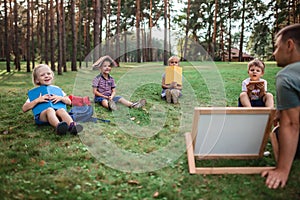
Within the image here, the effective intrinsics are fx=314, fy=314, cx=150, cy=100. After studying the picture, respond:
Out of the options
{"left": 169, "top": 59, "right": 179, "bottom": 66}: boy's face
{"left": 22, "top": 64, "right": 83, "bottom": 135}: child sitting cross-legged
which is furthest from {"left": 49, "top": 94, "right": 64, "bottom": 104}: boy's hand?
{"left": 169, "top": 59, "right": 179, "bottom": 66}: boy's face

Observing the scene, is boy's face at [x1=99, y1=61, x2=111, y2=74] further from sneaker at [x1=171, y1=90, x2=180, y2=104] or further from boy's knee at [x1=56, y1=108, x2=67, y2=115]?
boy's knee at [x1=56, y1=108, x2=67, y2=115]

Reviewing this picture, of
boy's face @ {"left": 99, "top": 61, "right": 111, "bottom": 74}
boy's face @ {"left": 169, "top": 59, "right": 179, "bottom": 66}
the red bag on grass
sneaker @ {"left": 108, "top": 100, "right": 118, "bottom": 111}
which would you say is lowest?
sneaker @ {"left": 108, "top": 100, "right": 118, "bottom": 111}

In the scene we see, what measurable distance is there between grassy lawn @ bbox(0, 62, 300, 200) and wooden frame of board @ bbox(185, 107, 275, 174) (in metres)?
0.09

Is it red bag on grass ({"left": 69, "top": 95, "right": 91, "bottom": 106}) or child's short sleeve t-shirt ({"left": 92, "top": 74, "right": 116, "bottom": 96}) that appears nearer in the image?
red bag on grass ({"left": 69, "top": 95, "right": 91, "bottom": 106})

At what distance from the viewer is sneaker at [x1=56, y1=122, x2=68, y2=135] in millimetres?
4184

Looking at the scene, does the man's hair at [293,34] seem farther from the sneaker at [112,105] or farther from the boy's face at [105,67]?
the boy's face at [105,67]

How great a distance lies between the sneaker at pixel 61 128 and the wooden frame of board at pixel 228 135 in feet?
5.66

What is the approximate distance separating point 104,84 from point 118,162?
2.93 m

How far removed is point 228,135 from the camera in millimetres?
3240

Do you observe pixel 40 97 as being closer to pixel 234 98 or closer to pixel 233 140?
pixel 233 140

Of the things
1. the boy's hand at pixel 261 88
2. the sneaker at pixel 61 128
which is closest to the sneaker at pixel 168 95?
the boy's hand at pixel 261 88

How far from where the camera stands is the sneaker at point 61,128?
4.18 metres

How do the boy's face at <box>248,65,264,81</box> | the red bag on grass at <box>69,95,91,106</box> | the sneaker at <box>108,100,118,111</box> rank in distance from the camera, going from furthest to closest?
the sneaker at <box>108,100,118,111</box> → the red bag on grass at <box>69,95,91,106</box> → the boy's face at <box>248,65,264,81</box>

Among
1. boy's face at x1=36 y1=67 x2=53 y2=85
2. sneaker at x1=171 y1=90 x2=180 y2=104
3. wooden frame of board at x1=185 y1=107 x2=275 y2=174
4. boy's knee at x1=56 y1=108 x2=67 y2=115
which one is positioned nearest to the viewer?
wooden frame of board at x1=185 y1=107 x2=275 y2=174
